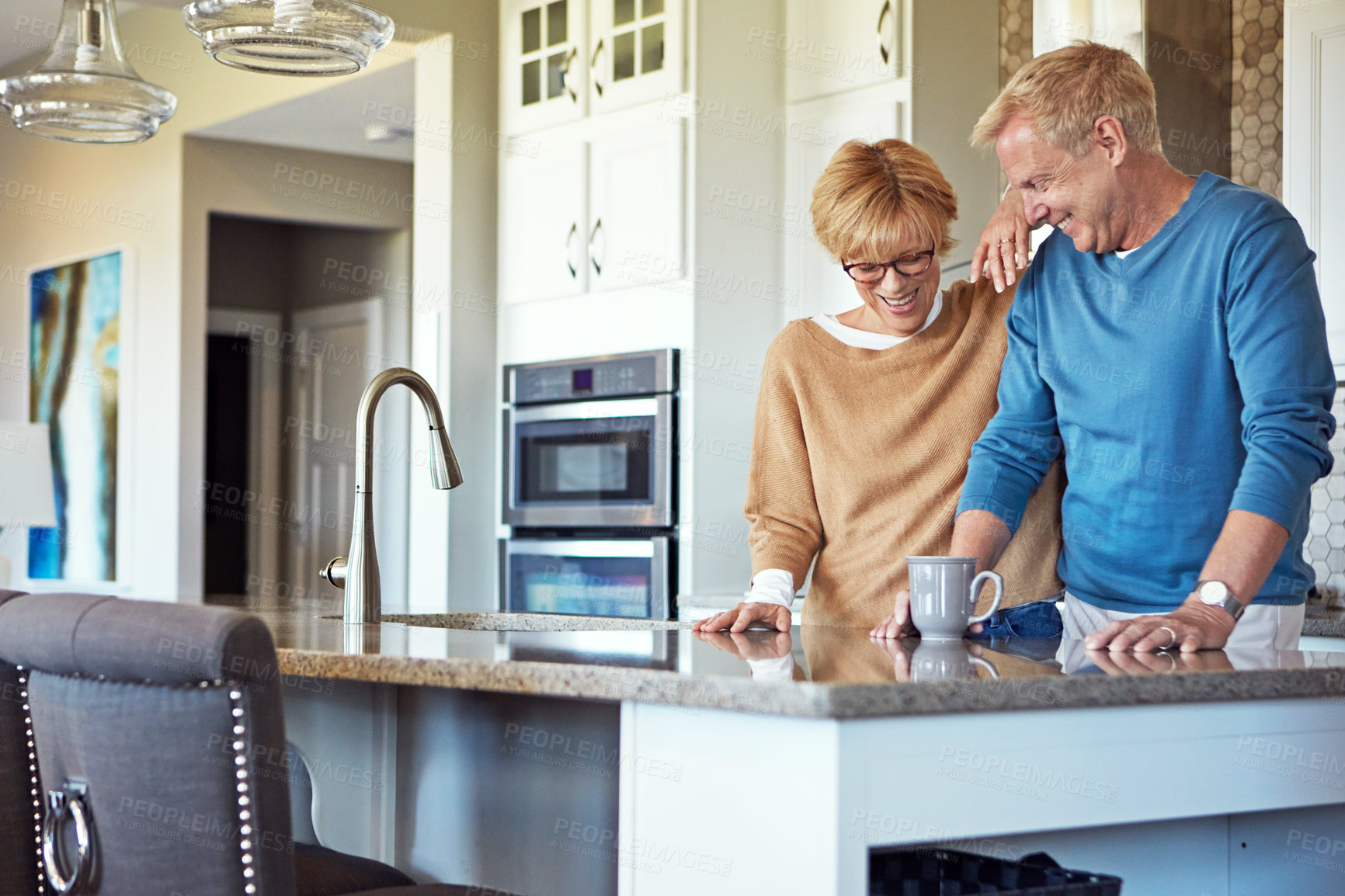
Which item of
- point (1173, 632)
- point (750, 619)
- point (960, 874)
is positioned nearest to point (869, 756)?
point (960, 874)

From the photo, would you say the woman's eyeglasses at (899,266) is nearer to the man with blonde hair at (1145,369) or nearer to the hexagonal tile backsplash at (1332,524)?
the man with blonde hair at (1145,369)

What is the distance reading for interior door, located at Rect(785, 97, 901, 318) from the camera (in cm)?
357

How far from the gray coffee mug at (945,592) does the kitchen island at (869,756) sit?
0.03m

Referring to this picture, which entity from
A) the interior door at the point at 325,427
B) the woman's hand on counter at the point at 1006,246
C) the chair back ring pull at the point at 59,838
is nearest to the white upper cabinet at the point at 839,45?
the woman's hand on counter at the point at 1006,246

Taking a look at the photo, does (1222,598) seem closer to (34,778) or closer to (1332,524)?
(34,778)

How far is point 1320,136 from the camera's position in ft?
9.02

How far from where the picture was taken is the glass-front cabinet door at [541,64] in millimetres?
4047

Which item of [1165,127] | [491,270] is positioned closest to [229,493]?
[491,270]

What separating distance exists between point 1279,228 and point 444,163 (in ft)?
10.3

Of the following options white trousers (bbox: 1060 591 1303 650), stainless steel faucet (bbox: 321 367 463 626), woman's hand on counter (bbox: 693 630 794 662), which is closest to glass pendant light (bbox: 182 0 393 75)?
stainless steel faucet (bbox: 321 367 463 626)

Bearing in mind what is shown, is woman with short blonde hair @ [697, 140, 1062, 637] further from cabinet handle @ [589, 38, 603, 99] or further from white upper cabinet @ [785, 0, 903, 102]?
cabinet handle @ [589, 38, 603, 99]

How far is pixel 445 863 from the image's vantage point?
172 cm

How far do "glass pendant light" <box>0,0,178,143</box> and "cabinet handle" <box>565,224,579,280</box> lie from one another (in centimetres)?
154

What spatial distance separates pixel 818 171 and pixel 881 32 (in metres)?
0.40
